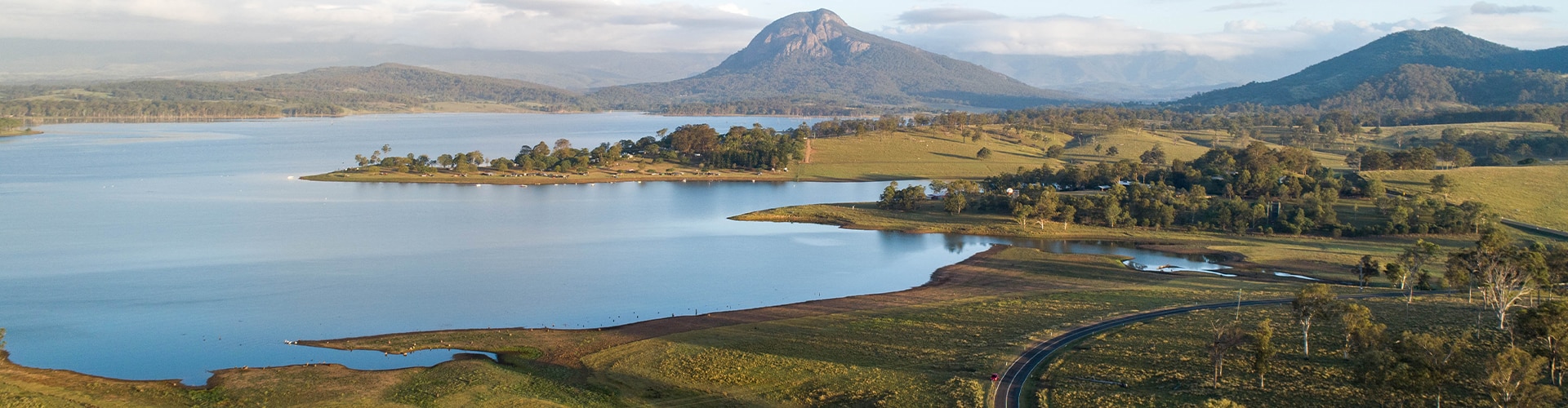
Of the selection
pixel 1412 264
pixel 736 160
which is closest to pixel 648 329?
pixel 1412 264

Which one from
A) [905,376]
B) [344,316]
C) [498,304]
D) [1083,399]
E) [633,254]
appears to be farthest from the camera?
[633,254]

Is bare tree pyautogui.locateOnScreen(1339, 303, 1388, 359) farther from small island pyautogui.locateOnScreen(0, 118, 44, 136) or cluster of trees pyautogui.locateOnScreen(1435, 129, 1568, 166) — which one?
small island pyautogui.locateOnScreen(0, 118, 44, 136)

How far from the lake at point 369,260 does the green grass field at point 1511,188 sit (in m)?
24.5

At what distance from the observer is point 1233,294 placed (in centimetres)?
3616

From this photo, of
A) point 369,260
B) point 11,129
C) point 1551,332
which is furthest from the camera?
point 11,129

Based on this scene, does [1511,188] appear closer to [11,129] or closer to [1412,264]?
A: [1412,264]

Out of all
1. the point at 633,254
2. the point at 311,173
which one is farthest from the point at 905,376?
the point at 311,173

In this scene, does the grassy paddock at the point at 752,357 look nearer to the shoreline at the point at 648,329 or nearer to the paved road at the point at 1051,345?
the shoreline at the point at 648,329

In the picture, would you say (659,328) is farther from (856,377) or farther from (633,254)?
(633,254)

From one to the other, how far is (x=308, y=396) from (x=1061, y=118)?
130 m

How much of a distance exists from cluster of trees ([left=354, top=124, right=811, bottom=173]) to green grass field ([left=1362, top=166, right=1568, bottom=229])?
2014 inches

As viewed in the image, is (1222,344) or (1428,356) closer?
(1428,356)

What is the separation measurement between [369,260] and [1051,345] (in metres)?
31.3

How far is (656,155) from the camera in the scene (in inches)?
3954
